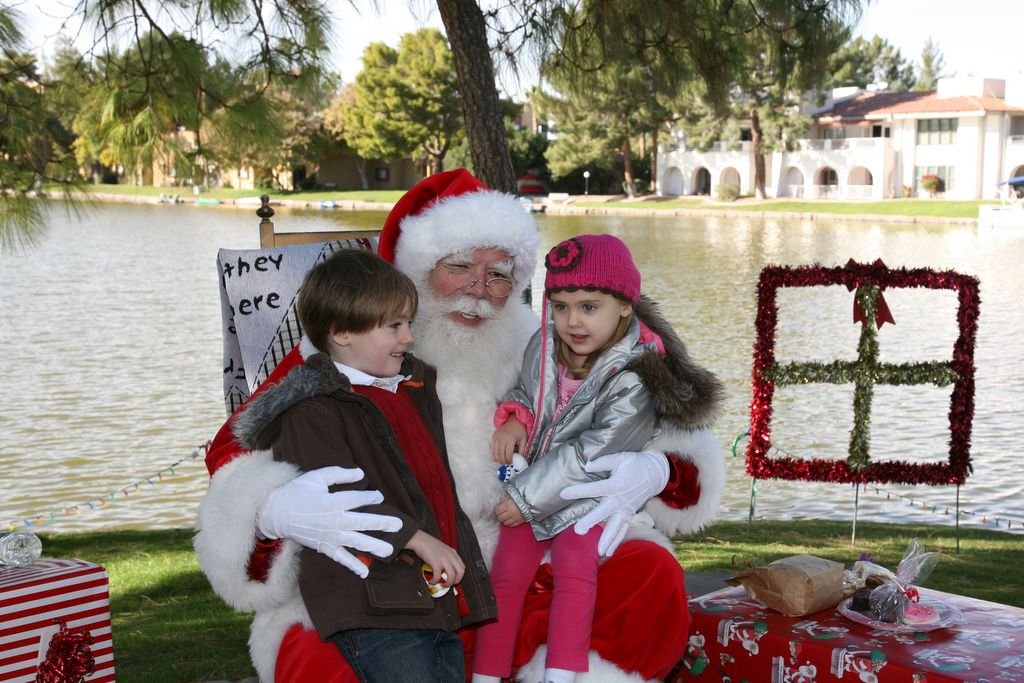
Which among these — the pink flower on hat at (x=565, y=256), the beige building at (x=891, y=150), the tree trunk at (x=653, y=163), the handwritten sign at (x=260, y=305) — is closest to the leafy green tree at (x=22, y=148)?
the handwritten sign at (x=260, y=305)

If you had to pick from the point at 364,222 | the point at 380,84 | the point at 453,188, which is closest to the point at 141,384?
the point at 453,188

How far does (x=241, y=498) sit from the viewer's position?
2490mm

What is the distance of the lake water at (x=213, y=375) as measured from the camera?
7.46 m

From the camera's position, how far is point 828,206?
125ft

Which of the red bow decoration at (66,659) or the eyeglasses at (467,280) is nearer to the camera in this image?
the red bow decoration at (66,659)

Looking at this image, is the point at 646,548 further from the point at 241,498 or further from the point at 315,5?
the point at 315,5

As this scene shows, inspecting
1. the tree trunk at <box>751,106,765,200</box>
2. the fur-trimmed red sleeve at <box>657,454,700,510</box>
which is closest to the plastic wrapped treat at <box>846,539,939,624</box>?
the fur-trimmed red sleeve at <box>657,454,700,510</box>

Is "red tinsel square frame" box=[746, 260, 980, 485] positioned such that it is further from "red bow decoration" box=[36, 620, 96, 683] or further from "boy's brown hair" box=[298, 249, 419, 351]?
"red bow decoration" box=[36, 620, 96, 683]

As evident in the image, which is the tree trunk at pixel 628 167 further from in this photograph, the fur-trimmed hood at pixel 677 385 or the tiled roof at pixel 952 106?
the fur-trimmed hood at pixel 677 385

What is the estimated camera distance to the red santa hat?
310 centimetres

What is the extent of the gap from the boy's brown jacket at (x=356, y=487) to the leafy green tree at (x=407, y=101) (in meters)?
43.8

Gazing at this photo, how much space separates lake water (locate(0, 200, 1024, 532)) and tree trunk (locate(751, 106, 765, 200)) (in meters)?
17.1

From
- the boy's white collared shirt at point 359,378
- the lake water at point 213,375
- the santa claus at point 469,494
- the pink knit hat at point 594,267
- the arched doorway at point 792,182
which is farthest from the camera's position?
the arched doorway at point 792,182

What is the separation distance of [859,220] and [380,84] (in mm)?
22275
